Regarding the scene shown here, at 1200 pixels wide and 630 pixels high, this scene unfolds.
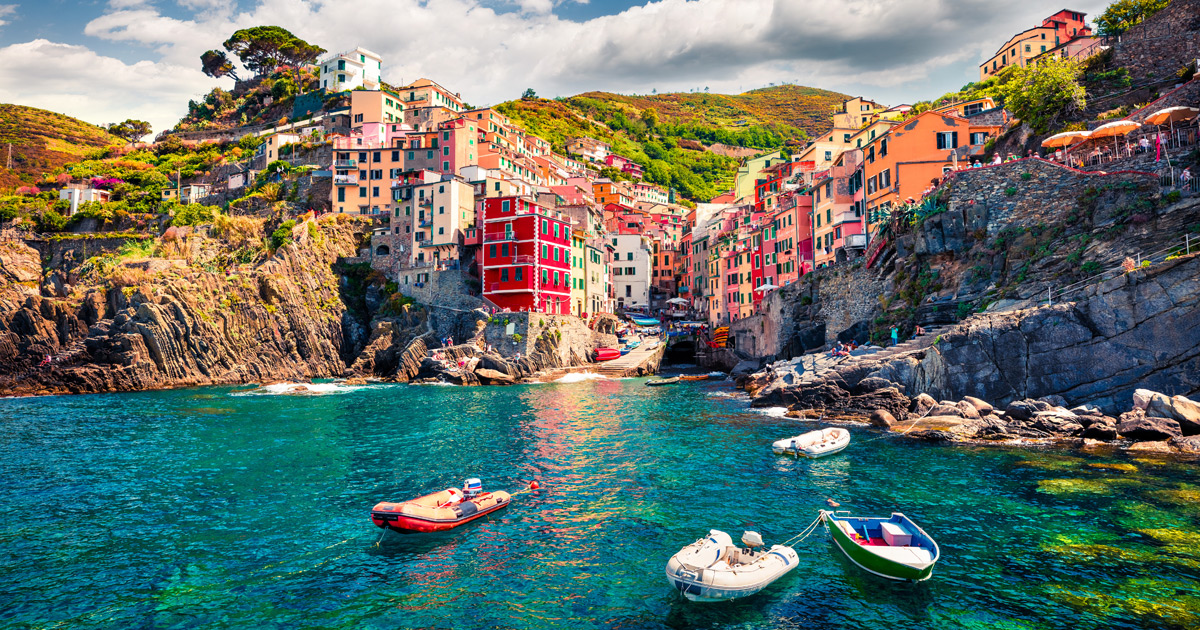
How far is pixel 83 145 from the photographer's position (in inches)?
4456

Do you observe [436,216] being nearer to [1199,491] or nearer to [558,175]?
[558,175]

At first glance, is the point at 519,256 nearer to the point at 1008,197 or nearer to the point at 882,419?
the point at 882,419

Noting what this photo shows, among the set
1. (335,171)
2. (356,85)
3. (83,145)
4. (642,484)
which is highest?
(356,85)

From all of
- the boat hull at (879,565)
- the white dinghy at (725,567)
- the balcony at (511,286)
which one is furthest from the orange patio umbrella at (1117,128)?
the balcony at (511,286)

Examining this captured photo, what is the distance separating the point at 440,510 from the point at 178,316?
54260mm

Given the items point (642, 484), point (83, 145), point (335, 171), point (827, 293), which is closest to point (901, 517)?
point (642, 484)

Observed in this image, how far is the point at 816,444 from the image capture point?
85.4ft

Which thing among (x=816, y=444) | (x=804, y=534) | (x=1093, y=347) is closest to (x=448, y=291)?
(x=816, y=444)

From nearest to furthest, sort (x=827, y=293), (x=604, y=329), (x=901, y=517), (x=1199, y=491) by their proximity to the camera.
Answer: (x=901, y=517) < (x=1199, y=491) < (x=827, y=293) < (x=604, y=329)

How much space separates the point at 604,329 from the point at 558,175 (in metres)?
37.7

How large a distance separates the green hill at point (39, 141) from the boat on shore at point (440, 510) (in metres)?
112

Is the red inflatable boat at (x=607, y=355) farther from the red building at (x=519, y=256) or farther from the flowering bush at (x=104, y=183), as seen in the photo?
the flowering bush at (x=104, y=183)

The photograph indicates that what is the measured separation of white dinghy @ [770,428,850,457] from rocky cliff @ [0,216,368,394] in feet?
178

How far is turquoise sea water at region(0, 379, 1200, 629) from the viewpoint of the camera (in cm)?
1324
